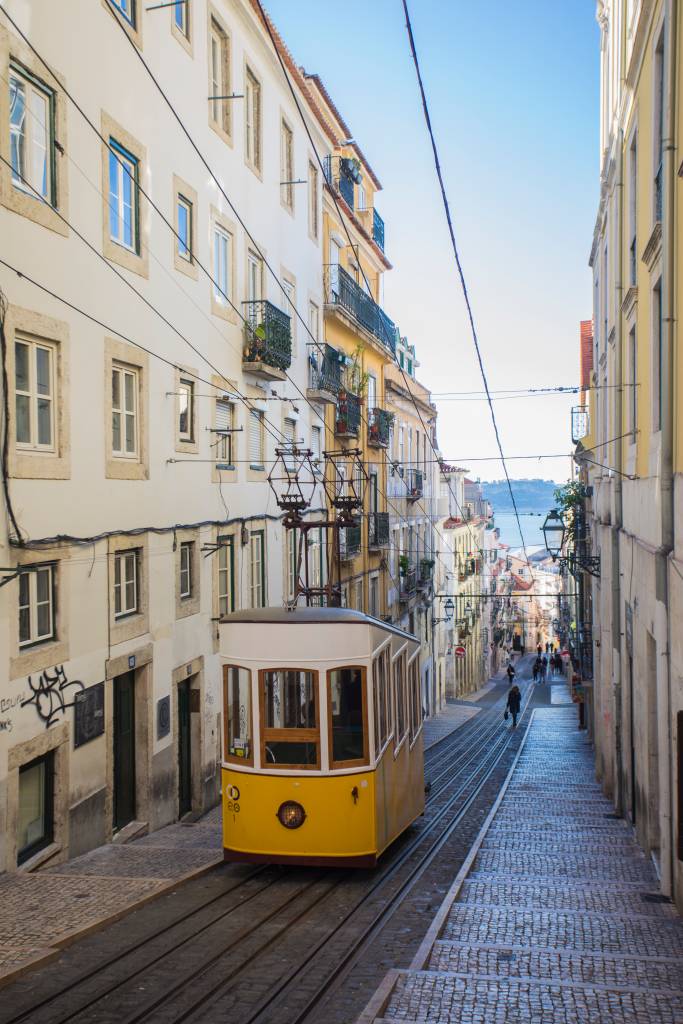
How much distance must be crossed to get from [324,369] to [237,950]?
59.5 feet

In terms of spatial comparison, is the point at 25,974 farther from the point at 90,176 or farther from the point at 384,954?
the point at 90,176

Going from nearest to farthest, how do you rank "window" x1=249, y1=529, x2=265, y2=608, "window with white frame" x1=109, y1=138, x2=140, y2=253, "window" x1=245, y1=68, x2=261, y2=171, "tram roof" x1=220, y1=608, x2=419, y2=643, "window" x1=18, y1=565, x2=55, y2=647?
"tram roof" x1=220, y1=608, x2=419, y2=643
"window" x1=18, y1=565, x2=55, y2=647
"window with white frame" x1=109, y1=138, x2=140, y2=253
"window" x1=249, y1=529, x2=265, y2=608
"window" x1=245, y1=68, x2=261, y2=171

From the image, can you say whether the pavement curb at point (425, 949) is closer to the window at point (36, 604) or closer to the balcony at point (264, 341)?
the window at point (36, 604)

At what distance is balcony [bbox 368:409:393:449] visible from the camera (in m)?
30.0

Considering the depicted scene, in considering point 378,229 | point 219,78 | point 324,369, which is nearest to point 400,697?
point 219,78

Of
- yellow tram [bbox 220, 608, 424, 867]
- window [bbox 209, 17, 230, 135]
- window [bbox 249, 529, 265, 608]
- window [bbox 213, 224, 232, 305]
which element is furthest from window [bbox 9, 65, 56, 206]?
window [bbox 249, 529, 265, 608]

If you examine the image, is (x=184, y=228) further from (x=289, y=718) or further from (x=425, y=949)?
(x=425, y=949)

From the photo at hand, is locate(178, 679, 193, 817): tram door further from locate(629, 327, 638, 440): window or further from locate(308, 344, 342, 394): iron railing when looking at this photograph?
locate(308, 344, 342, 394): iron railing

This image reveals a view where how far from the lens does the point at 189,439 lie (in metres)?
15.6

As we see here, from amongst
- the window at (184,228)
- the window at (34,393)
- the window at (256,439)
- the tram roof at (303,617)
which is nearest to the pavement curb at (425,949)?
the tram roof at (303,617)

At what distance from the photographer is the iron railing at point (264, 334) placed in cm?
1823

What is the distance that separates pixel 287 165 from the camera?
73.2 ft

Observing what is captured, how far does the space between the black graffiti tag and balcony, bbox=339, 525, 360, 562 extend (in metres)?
15.3

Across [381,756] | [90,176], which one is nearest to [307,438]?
[90,176]
